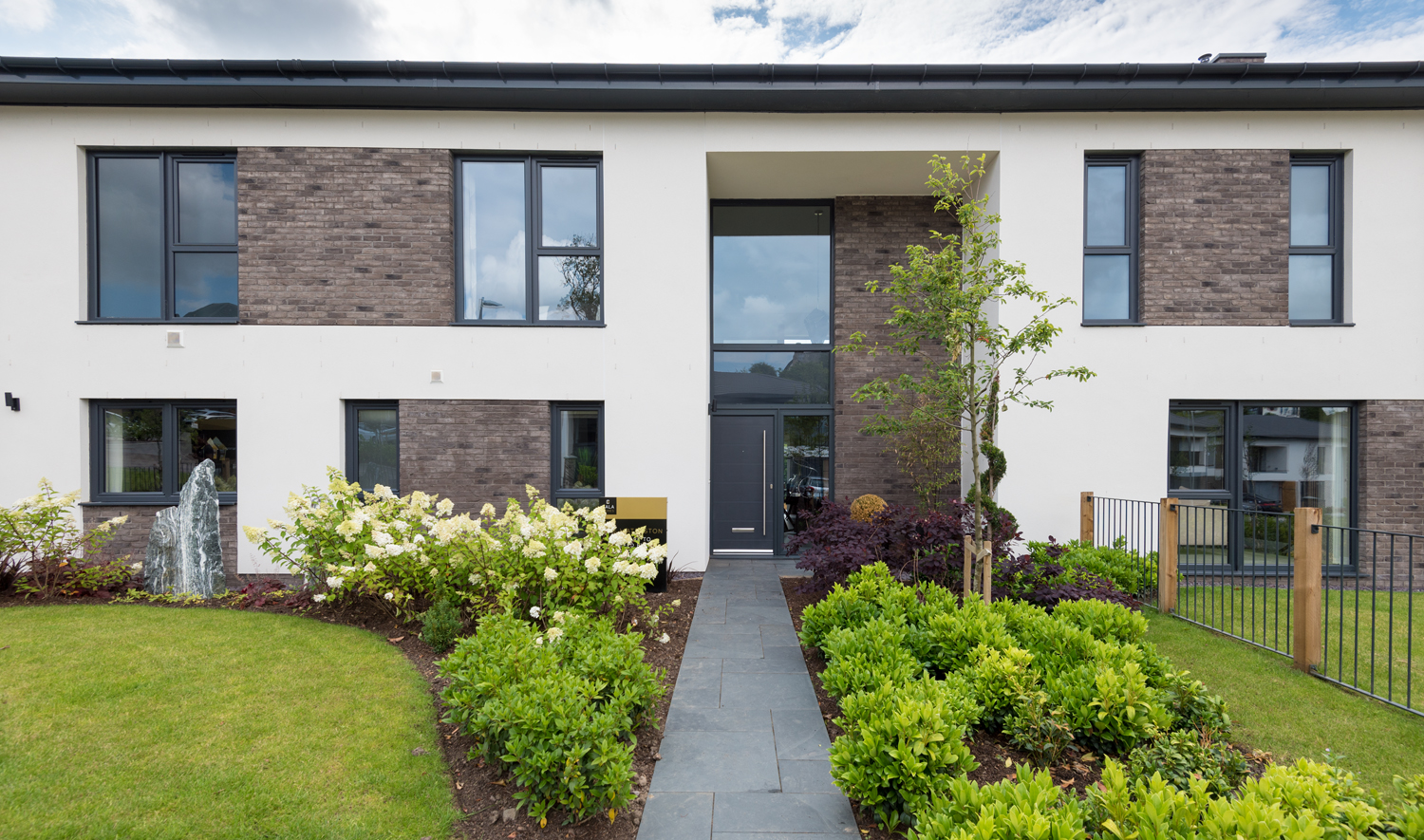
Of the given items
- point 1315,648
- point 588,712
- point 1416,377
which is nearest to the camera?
point 588,712

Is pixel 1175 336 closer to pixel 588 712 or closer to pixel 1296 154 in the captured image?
pixel 1296 154

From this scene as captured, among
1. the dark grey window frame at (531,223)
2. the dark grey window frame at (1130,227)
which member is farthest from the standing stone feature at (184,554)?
the dark grey window frame at (1130,227)

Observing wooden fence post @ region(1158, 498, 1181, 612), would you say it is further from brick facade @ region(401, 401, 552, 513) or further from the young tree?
brick facade @ region(401, 401, 552, 513)

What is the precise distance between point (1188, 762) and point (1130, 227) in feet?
23.5

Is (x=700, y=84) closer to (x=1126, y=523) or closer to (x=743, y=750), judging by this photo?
(x=743, y=750)

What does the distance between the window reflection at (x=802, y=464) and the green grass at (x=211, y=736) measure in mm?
5702

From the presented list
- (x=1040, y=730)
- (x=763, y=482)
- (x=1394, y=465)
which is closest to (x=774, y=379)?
(x=763, y=482)

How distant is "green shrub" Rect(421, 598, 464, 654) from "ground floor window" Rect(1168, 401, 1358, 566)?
8547 millimetres

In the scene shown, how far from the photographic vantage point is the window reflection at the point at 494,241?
25.5 feet

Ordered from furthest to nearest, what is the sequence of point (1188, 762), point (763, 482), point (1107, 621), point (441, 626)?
point (763, 482) → point (441, 626) → point (1107, 621) → point (1188, 762)

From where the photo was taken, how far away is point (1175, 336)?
24.7 feet

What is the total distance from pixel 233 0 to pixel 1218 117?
1422 cm

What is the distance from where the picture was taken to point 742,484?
9.02 m

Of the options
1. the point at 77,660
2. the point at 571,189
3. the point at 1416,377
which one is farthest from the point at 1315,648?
the point at 77,660
